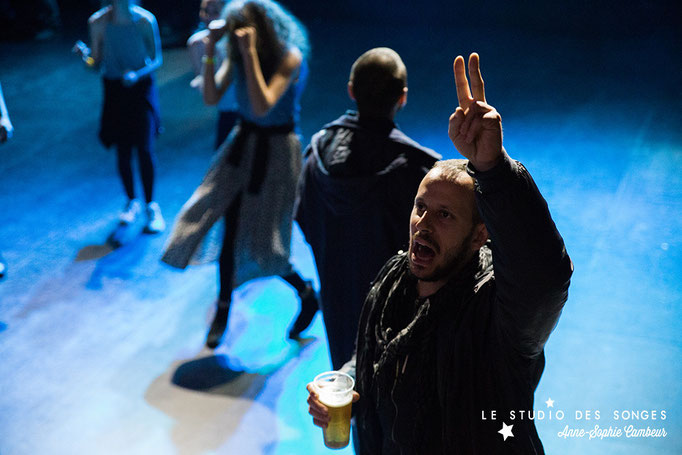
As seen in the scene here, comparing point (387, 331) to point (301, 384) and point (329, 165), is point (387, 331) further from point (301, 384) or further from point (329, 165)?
point (301, 384)

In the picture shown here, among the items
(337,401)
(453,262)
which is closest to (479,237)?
(453,262)

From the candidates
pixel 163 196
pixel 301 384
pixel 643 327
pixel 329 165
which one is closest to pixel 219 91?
pixel 329 165

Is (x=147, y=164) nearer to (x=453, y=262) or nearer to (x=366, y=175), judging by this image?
(x=366, y=175)

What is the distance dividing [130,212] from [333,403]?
363 cm

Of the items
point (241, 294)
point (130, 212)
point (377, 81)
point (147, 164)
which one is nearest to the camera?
point (377, 81)

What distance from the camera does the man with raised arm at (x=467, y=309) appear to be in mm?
1169

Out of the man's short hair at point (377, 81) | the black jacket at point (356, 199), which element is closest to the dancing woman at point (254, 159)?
the black jacket at point (356, 199)

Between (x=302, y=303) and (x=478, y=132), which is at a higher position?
(x=478, y=132)

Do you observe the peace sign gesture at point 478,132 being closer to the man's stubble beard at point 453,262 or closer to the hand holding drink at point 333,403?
the man's stubble beard at point 453,262

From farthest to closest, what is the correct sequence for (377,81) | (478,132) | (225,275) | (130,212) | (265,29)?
(130,212) → (225,275) → (265,29) → (377,81) → (478,132)

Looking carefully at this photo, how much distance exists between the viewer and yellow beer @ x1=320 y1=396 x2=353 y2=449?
1.71m

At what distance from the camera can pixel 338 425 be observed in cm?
174

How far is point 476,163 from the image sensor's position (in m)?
1.19

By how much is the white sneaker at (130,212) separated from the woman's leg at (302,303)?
1.82m
